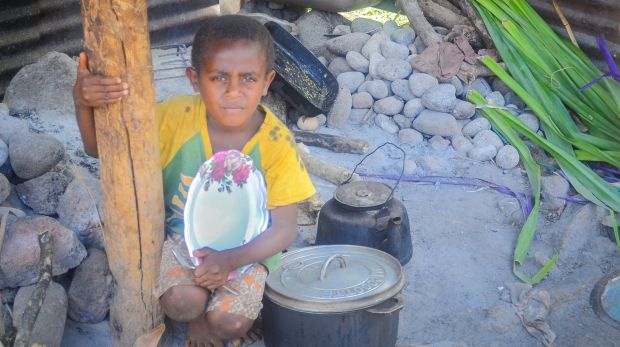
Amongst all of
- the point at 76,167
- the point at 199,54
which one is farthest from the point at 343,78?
the point at 199,54

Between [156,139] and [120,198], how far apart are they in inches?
8.7

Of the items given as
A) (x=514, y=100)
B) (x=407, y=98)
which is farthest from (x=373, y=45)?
(x=514, y=100)

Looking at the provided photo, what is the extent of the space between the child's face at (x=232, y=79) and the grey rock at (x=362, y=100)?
9.72 feet

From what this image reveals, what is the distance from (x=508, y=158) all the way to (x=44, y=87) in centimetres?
299

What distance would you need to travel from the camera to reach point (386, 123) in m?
5.25

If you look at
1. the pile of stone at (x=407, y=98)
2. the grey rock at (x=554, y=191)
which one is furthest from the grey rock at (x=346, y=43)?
the grey rock at (x=554, y=191)

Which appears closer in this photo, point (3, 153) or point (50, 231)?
point (50, 231)

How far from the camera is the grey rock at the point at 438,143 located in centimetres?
507

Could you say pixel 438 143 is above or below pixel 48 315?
below

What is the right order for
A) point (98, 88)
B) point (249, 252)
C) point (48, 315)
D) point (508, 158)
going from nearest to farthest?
point (98, 88)
point (249, 252)
point (48, 315)
point (508, 158)

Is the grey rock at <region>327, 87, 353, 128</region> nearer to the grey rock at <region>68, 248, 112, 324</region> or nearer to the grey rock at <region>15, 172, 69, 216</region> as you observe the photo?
the grey rock at <region>15, 172, 69, 216</region>

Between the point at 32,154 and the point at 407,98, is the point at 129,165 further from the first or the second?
the point at 407,98

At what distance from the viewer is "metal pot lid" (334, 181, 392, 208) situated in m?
3.52

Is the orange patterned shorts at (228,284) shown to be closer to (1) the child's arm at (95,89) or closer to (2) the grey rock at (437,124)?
(1) the child's arm at (95,89)
